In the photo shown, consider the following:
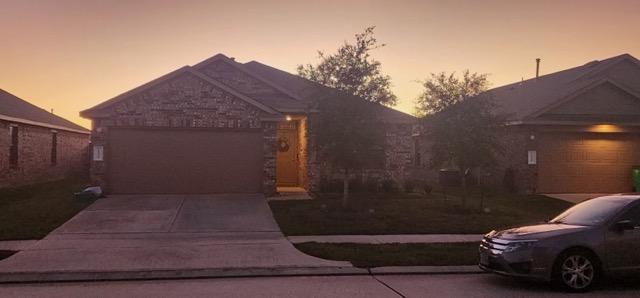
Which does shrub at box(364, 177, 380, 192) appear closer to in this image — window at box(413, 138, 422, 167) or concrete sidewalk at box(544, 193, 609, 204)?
concrete sidewalk at box(544, 193, 609, 204)

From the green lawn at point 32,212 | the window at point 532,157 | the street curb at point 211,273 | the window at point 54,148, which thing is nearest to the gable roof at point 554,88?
the window at point 532,157

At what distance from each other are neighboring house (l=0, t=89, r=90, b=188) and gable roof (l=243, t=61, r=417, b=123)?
10.2 meters

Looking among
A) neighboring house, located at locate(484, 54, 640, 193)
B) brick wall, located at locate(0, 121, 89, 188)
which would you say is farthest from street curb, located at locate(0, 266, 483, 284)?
brick wall, located at locate(0, 121, 89, 188)

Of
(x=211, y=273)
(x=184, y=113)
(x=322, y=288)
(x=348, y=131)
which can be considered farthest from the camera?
(x=184, y=113)

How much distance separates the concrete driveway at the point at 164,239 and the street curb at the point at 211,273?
0.19 metres

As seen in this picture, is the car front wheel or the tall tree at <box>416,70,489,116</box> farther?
the tall tree at <box>416,70,489,116</box>

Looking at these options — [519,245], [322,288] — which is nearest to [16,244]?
[322,288]

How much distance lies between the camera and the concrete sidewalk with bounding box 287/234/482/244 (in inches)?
529

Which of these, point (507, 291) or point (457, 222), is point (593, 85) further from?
point (507, 291)

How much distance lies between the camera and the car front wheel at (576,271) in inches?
335

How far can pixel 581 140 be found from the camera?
2412cm

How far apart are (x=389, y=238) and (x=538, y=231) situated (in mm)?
5334

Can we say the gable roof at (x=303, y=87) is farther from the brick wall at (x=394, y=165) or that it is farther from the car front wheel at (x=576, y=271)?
the car front wheel at (x=576, y=271)

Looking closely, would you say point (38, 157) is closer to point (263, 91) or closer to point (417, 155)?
point (263, 91)
